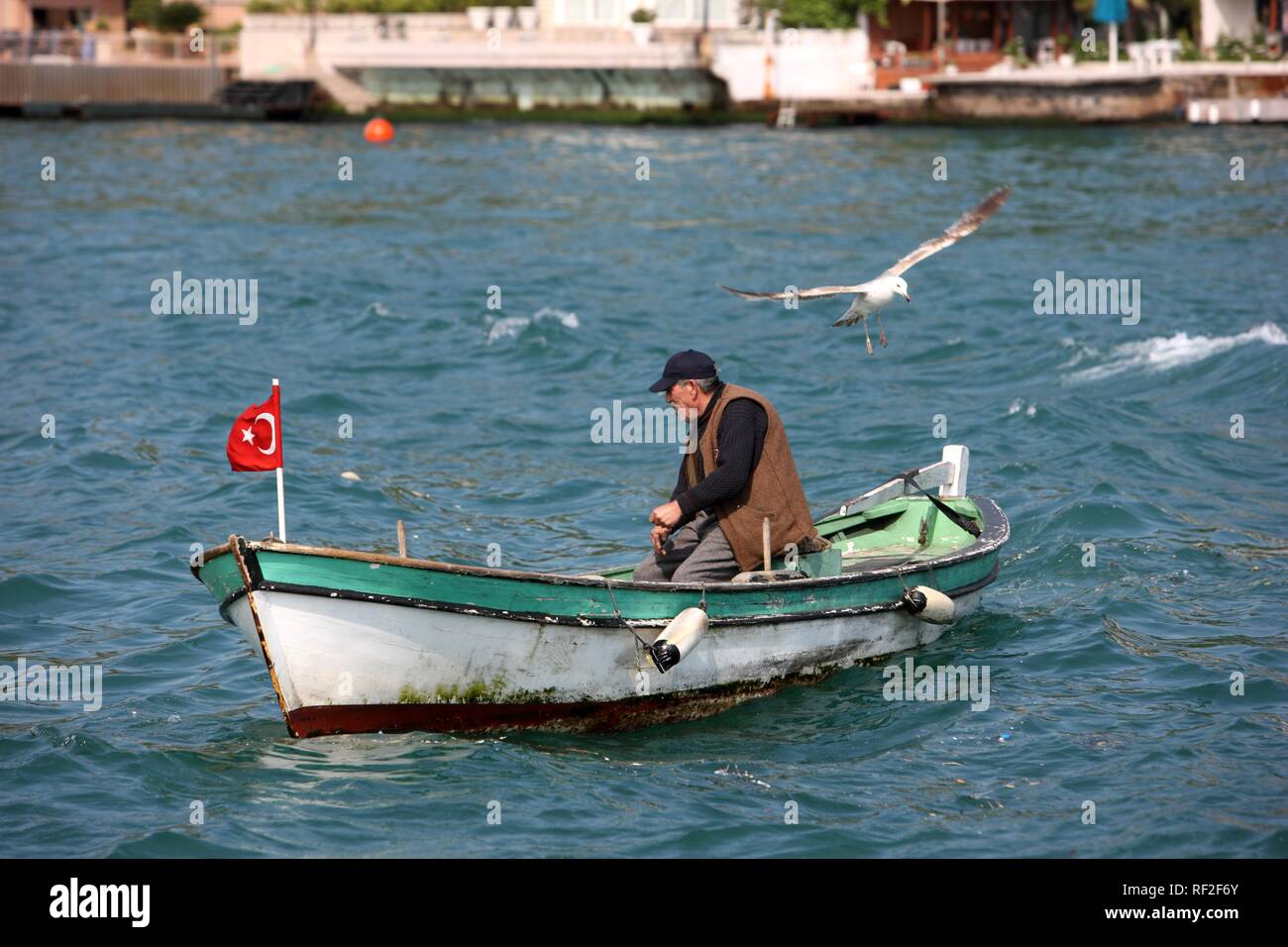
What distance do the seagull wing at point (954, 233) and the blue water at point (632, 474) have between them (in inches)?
103

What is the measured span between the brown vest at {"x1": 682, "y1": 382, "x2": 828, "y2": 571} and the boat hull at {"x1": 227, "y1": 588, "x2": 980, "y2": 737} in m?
0.51

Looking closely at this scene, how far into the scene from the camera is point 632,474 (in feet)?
54.6

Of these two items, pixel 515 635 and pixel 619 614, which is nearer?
pixel 515 635

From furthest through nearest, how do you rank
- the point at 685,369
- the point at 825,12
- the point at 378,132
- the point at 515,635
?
the point at 825,12
the point at 378,132
the point at 685,369
the point at 515,635

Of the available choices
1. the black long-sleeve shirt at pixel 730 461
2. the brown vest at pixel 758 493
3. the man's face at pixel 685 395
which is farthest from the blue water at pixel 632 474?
the man's face at pixel 685 395

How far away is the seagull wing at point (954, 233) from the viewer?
11648 mm

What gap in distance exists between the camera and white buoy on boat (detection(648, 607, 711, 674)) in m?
9.37

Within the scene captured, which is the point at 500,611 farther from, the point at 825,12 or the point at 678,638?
the point at 825,12

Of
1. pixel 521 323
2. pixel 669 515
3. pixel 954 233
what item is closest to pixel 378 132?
pixel 521 323

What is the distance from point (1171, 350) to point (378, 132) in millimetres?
37455

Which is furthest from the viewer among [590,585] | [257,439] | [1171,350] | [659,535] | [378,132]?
[378,132]

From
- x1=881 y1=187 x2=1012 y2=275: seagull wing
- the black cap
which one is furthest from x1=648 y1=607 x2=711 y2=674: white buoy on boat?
x1=881 y1=187 x2=1012 y2=275: seagull wing

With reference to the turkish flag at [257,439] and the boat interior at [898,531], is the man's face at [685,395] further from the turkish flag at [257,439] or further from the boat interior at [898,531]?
the boat interior at [898,531]
